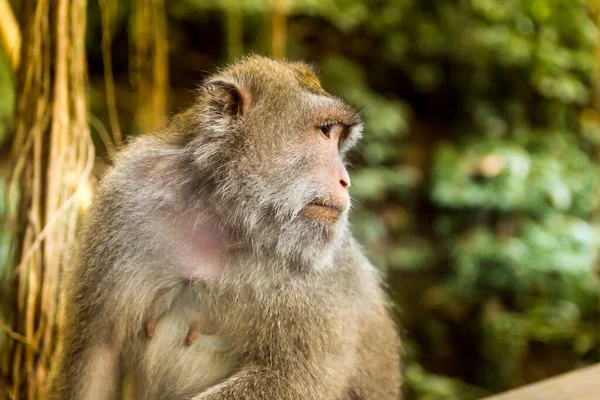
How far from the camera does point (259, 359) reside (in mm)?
2309

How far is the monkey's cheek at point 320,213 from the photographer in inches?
90.7

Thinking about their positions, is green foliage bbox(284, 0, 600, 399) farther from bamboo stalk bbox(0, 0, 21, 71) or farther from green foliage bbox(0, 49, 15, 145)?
bamboo stalk bbox(0, 0, 21, 71)

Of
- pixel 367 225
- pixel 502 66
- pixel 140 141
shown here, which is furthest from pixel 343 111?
pixel 502 66

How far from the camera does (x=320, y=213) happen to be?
2.31 meters

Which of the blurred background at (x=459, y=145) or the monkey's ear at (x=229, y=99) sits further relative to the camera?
the blurred background at (x=459, y=145)

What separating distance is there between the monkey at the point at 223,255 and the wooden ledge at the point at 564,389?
1102mm

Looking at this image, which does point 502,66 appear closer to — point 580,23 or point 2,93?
point 580,23

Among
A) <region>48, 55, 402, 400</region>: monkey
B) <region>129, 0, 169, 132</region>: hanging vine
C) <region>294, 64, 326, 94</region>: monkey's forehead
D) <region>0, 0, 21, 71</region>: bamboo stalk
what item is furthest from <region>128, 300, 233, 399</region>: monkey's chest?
<region>129, 0, 169, 132</region>: hanging vine

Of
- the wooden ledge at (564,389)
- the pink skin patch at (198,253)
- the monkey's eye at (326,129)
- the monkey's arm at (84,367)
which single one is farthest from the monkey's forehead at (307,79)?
the wooden ledge at (564,389)

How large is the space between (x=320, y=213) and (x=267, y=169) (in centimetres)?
23

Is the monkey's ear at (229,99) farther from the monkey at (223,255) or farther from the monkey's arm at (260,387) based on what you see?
the monkey's arm at (260,387)

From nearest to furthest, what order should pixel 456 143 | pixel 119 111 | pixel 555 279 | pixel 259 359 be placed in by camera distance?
pixel 259 359 → pixel 555 279 → pixel 119 111 → pixel 456 143

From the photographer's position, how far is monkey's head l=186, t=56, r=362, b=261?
2.30 metres

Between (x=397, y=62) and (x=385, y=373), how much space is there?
560 centimetres
